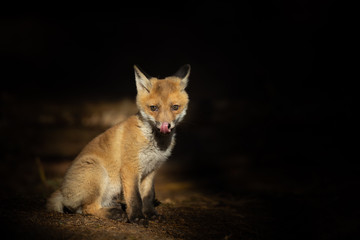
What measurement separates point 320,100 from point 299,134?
2.92 feet

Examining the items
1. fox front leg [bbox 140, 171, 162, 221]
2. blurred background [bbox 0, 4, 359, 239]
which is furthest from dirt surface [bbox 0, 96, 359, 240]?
fox front leg [bbox 140, 171, 162, 221]

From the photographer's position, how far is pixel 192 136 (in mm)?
7961

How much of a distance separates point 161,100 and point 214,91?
A: 552 centimetres

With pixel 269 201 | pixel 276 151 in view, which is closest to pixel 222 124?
pixel 276 151

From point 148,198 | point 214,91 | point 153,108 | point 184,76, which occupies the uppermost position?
point 214,91

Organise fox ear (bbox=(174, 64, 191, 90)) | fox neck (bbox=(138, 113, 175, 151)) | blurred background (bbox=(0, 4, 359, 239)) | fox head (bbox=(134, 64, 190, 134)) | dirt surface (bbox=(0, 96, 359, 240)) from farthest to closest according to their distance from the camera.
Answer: blurred background (bbox=(0, 4, 359, 239)), fox ear (bbox=(174, 64, 191, 90)), fox neck (bbox=(138, 113, 175, 151)), fox head (bbox=(134, 64, 190, 134)), dirt surface (bbox=(0, 96, 359, 240))

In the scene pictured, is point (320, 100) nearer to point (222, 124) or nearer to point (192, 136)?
point (222, 124)

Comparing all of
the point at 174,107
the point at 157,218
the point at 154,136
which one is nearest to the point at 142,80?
the point at 174,107

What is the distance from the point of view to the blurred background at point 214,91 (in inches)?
228

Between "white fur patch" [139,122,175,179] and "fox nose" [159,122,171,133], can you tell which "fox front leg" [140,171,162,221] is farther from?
"fox nose" [159,122,171,133]

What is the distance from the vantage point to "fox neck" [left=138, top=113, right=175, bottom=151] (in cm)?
313

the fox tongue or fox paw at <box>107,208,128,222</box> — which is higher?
the fox tongue

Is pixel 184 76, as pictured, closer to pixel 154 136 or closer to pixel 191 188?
pixel 154 136

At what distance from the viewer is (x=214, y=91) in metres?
8.36
